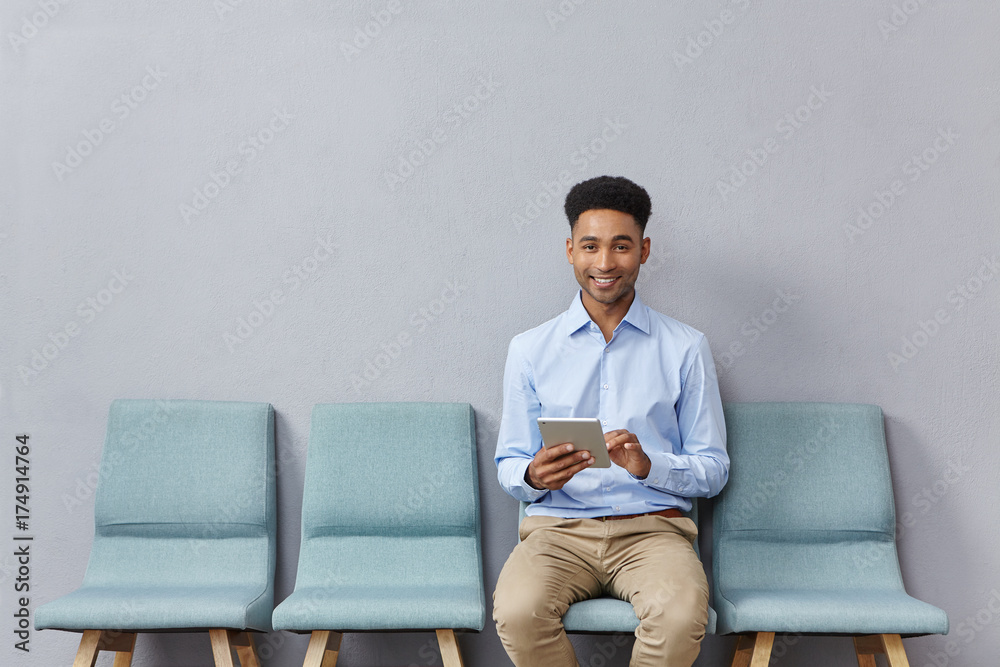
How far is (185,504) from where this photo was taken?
241cm

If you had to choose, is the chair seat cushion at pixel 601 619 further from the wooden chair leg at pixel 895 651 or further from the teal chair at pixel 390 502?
the wooden chair leg at pixel 895 651

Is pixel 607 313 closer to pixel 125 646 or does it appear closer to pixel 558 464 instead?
pixel 558 464

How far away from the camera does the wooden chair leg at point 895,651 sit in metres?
2.03

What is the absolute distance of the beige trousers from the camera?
185 centimetres

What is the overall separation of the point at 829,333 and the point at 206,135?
222 centimetres

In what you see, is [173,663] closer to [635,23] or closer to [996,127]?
[635,23]

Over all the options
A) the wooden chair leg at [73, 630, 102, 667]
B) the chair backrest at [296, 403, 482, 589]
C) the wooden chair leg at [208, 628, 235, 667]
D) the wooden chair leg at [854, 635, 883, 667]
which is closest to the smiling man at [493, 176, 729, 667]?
the chair backrest at [296, 403, 482, 589]

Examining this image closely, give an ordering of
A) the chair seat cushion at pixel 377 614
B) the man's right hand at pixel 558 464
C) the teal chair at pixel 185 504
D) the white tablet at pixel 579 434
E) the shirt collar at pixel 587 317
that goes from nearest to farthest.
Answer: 1. the white tablet at pixel 579 434
2. the man's right hand at pixel 558 464
3. the chair seat cushion at pixel 377 614
4. the shirt collar at pixel 587 317
5. the teal chair at pixel 185 504

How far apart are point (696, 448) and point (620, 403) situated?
0.83ft

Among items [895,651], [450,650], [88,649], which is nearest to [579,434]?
[450,650]

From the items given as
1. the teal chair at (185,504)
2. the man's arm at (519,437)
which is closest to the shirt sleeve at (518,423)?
the man's arm at (519,437)

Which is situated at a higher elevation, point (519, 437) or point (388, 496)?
point (519, 437)

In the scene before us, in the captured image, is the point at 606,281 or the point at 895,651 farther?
the point at 606,281

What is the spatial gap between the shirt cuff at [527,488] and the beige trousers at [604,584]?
97 millimetres
